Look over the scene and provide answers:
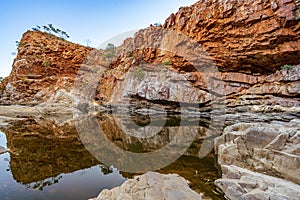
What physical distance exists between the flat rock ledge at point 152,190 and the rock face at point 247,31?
52.3ft

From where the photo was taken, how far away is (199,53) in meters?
19.2

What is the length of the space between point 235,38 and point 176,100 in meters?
8.11

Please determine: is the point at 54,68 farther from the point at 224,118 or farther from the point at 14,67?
the point at 224,118

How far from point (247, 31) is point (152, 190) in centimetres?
1696

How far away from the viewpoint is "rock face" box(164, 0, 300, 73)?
14.3m

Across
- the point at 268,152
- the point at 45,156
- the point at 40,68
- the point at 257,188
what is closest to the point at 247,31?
the point at 268,152

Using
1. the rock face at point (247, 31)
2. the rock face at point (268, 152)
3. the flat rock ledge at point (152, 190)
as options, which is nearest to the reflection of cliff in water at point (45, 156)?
the flat rock ledge at point (152, 190)

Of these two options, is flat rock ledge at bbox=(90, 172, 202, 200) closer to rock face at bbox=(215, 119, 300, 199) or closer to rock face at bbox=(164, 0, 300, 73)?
rock face at bbox=(215, 119, 300, 199)

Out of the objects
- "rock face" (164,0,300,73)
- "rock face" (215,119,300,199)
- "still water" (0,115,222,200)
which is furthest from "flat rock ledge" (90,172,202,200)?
"rock face" (164,0,300,73)

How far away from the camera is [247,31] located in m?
16.0

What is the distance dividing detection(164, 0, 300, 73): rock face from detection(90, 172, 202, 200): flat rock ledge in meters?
15.9

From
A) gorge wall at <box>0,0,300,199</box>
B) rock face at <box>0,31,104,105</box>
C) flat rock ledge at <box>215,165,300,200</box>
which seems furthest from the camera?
rock face at <box>0,31,104,105</box>

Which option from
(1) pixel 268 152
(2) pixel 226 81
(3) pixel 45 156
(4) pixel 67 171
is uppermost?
(2) pixel 226 81

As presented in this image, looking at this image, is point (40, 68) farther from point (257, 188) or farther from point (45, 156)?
point (257, 188)
